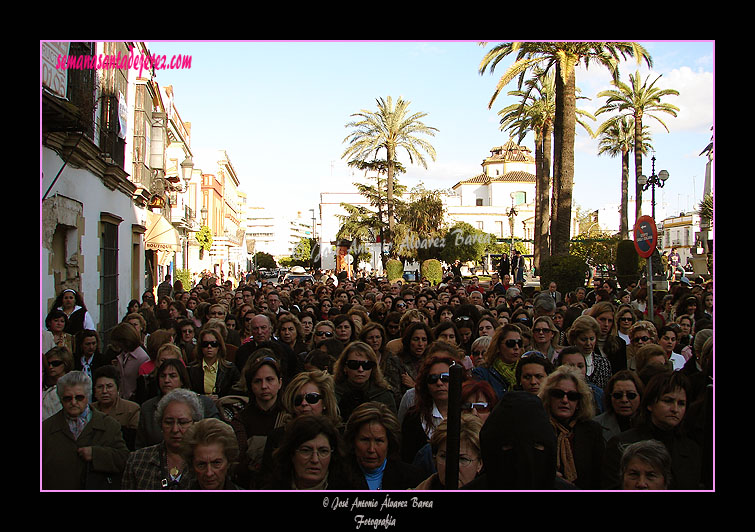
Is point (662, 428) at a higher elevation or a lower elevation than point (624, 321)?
lower

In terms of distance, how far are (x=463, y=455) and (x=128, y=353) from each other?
4.76 meters

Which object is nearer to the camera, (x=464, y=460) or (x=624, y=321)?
(x=464, y=460)

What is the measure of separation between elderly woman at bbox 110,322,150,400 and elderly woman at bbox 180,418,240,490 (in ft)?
11.6

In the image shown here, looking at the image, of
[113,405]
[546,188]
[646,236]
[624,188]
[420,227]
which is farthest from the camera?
[624,188]

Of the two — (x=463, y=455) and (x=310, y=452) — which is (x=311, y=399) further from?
(x=463, y=455)

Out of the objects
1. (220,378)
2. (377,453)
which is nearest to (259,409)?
(377,453)

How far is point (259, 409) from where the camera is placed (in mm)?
5336

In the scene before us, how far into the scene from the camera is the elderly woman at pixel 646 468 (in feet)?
12.4

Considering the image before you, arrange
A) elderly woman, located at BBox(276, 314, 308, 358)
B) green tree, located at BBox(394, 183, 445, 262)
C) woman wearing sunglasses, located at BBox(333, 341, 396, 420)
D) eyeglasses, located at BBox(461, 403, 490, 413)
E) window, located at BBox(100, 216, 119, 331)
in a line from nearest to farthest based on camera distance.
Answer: eyeglasses, located at BBox(461, 403, 490, 413), woman wearing sunglasses, located at BBox(333, 341, 396, 420), elderly woman, located at BBox(276, 314, 308, 358), window, located at BBox(100, 216, 119, 331), green tree, located at BBox(394, 183, 445, 262)

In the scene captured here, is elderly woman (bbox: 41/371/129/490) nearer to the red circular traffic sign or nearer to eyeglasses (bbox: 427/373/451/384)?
eyeglasses (bbox: 427/373/451/384)

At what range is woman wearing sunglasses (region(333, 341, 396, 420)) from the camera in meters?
5.77

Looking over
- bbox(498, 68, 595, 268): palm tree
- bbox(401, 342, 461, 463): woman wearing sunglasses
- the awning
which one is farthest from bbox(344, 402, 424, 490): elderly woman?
bbox(498, 68, 595, 268): palm tree
